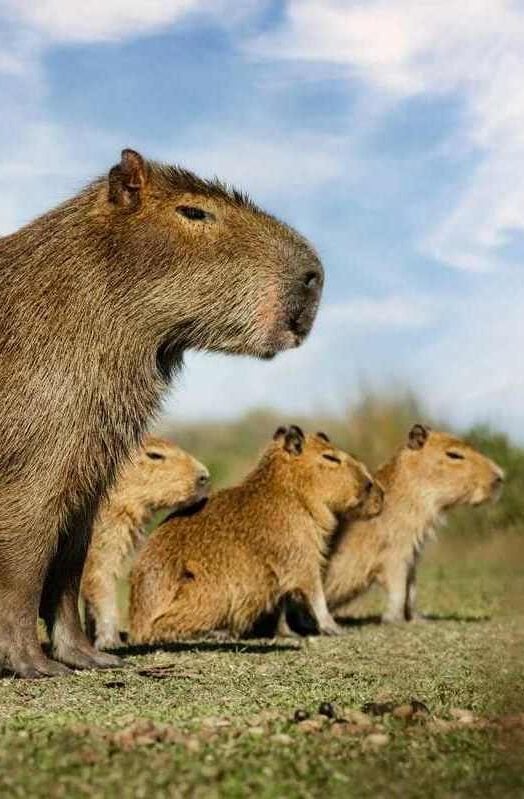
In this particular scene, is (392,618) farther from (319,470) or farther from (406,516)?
(319,470)

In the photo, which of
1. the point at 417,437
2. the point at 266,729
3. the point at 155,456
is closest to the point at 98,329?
the point at 266,729

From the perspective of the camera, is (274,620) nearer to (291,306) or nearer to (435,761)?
(291,306)

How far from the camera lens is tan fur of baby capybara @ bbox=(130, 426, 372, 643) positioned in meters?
8.49

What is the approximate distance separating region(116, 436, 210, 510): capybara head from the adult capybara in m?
2.06

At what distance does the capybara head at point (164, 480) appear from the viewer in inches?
356

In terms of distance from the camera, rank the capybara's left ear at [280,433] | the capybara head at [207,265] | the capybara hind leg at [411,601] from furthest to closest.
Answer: the capybara hind leg at [411,601], the capybara's left ear at [280,433], the capybara head at [207,265]

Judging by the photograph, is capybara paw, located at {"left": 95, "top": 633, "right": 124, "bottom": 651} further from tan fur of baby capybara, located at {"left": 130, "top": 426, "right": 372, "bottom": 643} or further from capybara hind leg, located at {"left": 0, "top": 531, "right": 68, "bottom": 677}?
capybara hind leg, located at {"left": 0, "top": 531, "right": 68, "bottom": 677}

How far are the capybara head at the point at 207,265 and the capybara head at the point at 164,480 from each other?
7.68ft

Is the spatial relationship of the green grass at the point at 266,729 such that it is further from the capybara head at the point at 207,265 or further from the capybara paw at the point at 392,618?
the capybara paw at the point at 392,618

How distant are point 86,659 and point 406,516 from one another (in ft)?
14.3

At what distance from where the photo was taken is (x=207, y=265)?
266 inches

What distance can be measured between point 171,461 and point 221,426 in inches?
608

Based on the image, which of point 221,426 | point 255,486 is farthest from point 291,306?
point 221,426

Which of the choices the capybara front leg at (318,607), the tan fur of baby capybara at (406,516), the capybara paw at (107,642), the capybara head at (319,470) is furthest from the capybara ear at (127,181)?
the tan fur of baby capybara at (406,516)
